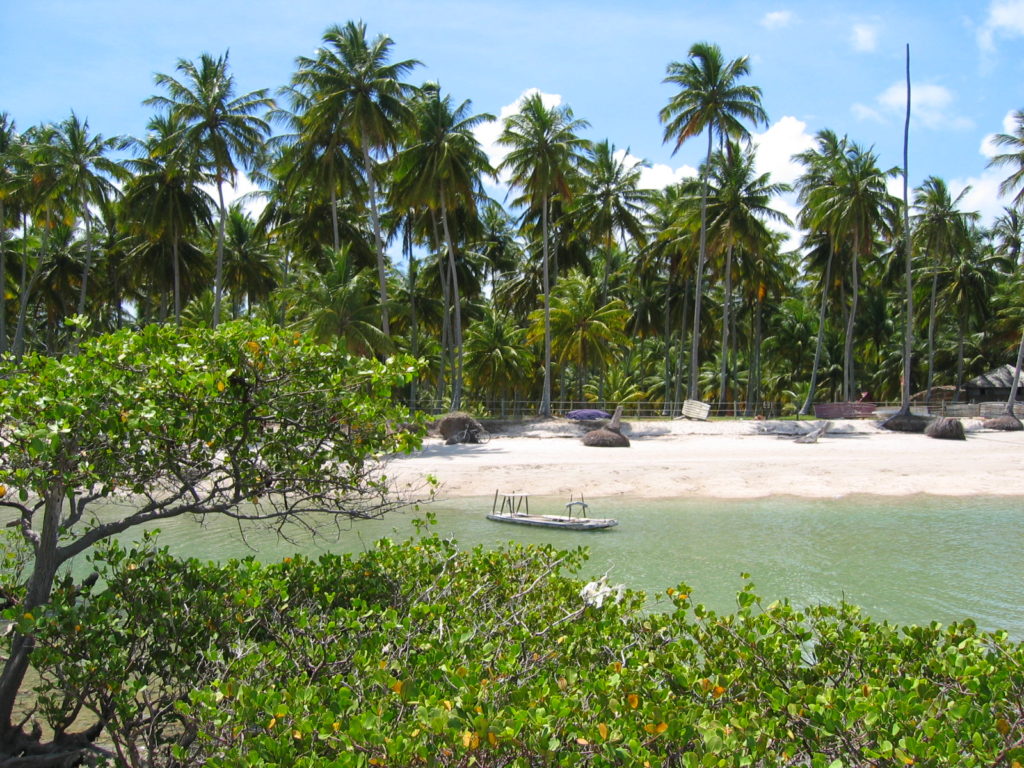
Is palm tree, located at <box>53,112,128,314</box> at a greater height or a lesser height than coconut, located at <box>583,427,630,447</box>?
greater

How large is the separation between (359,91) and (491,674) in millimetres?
32391

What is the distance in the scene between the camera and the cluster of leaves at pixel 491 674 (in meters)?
3.36

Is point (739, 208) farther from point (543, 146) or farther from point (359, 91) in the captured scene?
point (359, 91)

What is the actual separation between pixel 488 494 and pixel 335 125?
2069 cm

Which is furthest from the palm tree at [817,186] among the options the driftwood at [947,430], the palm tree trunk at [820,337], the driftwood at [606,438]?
the driftwood at [606,438]

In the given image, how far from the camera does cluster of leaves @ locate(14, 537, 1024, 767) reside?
11.0 feet

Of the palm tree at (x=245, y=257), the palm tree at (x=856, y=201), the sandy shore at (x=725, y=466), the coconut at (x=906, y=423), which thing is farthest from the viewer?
the palm tree at (x=245, y=257)

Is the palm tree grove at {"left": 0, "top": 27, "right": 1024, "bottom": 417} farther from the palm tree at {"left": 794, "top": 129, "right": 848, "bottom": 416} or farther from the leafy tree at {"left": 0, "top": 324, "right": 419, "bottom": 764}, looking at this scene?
the leafy tree at {"left": 0, "top": 324, "right": 419, "bottom": 764}

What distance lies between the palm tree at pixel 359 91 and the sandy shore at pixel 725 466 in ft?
32.8

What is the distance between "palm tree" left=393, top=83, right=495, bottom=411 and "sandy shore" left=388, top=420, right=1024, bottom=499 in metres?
9.69

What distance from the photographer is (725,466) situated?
23.4 m

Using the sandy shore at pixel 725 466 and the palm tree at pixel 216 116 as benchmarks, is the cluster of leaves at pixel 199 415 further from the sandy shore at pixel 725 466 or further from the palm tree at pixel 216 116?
the palm tree at pixel 216 116

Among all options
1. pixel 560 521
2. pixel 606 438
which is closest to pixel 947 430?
pixel 606 438

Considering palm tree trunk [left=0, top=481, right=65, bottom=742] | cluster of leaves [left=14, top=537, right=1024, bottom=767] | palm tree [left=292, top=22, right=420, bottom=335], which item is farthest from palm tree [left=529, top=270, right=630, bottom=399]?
palm tree trunk [left=0, top=481, right=65, bottom=742]
